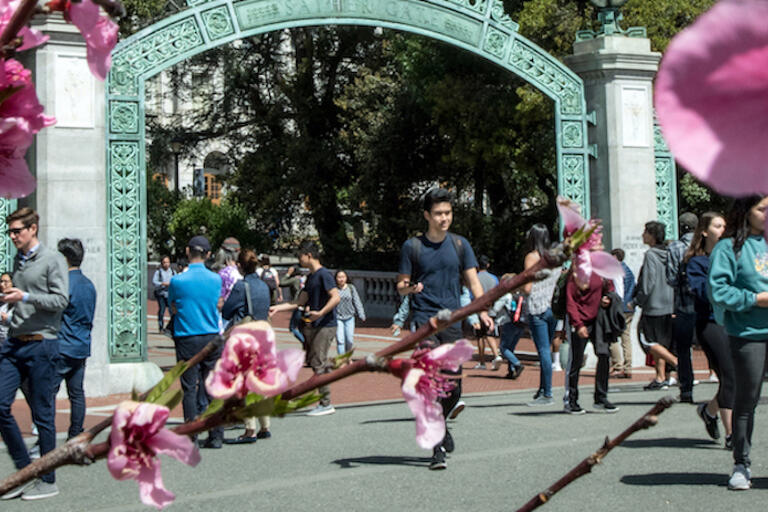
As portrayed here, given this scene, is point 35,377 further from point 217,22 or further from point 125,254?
point 217,22

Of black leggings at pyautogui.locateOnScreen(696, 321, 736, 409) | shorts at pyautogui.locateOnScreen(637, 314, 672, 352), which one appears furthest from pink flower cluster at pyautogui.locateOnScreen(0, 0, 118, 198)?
shorts at pyautogui.locateOnScreen(637, 314, 672, 352)

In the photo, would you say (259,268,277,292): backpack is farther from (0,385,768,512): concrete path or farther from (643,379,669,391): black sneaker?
(0,385,768,512): concrete path

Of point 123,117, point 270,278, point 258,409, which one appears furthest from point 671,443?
point 270,278

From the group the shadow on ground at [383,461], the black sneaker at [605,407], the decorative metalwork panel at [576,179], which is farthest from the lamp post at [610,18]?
the shadow on ground at [383,461]

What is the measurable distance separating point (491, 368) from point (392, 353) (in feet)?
48.7

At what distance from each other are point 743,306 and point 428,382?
18.3ft

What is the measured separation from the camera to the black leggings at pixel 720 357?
7.20m

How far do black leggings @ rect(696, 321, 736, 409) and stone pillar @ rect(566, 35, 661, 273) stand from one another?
259 inches

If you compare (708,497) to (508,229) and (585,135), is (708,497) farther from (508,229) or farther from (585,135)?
(508,229)

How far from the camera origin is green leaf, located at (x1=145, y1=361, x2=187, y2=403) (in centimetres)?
101

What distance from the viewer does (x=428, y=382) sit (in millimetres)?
1033

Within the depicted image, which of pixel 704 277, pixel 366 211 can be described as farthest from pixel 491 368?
pixel 366 211

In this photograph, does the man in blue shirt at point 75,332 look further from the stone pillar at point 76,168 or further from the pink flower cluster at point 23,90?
the pink flower cluster at point 23,90

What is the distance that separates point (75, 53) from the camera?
1174 cm
